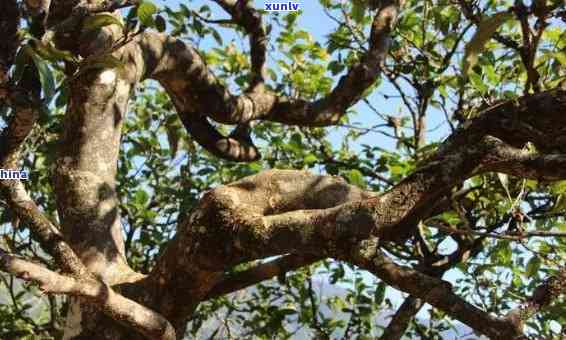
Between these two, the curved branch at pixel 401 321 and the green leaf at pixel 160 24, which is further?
the curved branch at pixel 401 321

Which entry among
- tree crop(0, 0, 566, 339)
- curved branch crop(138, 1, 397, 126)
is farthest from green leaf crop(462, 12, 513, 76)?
curved branch crop(138, 1, 397, 126)

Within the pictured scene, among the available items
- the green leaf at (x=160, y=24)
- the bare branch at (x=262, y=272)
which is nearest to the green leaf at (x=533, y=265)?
the bare branch at (x=262, y=272)

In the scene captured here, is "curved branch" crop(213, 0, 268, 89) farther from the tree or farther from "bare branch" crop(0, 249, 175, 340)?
"bare branch" crop(0, 249, 175, 340)

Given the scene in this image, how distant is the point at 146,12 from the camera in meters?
2.18

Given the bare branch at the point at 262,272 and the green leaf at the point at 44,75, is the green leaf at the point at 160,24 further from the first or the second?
the green leaf at the point at 44,75

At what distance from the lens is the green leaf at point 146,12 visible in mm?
2158

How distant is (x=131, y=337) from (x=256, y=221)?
65cm

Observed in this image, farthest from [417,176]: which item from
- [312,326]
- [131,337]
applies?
[312,326]

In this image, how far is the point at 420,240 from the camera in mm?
3928

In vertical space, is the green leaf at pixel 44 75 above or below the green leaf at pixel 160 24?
below

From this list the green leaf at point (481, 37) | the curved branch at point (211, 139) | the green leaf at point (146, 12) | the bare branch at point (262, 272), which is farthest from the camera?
the curved branch at point (211, 139)

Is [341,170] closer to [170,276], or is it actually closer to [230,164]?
[230,164]

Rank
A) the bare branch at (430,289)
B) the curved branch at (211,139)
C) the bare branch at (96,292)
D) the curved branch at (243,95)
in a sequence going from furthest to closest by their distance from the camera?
1. the curved branch at (211,139)
2. the curved branch at (243,95)
3. the bare branch at (96,292)
4. the bare branch at (430,289)

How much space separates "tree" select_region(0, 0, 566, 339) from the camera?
1762mm
